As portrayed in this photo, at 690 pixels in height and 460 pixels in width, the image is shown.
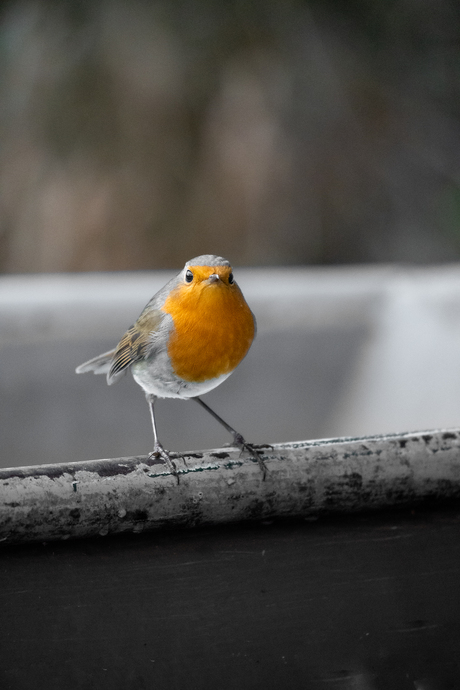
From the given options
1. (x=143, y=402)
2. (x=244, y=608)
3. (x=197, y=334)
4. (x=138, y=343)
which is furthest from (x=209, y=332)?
(x=143, y=402)

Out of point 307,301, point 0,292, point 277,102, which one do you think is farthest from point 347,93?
point 0,292

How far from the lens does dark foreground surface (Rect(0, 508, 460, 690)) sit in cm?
66

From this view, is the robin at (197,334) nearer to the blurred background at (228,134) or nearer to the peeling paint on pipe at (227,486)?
the peeling paint on pipe at (227,486)

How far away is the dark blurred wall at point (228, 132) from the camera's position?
368 cm

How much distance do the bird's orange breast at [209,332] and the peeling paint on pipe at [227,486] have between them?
130 millimetres

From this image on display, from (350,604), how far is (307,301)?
4.25 ft

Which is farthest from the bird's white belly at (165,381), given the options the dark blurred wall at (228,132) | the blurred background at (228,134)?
the dark blurred wall at (228,132)

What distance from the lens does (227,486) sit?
681 millimetres

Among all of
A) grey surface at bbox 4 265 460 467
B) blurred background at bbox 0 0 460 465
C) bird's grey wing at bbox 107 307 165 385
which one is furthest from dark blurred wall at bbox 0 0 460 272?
bird's grey wing at bbox 107 307 165 385

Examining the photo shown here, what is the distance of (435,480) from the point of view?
736mm

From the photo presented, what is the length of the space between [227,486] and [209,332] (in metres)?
0.21

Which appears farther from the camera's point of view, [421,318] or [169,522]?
[421,318]

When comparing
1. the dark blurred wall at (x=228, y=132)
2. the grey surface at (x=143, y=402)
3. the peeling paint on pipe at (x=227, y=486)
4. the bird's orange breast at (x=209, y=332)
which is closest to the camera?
the peeling paint on pipe at (x=227, y=486)

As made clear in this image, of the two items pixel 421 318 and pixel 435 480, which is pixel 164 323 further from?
pixel 421 318
